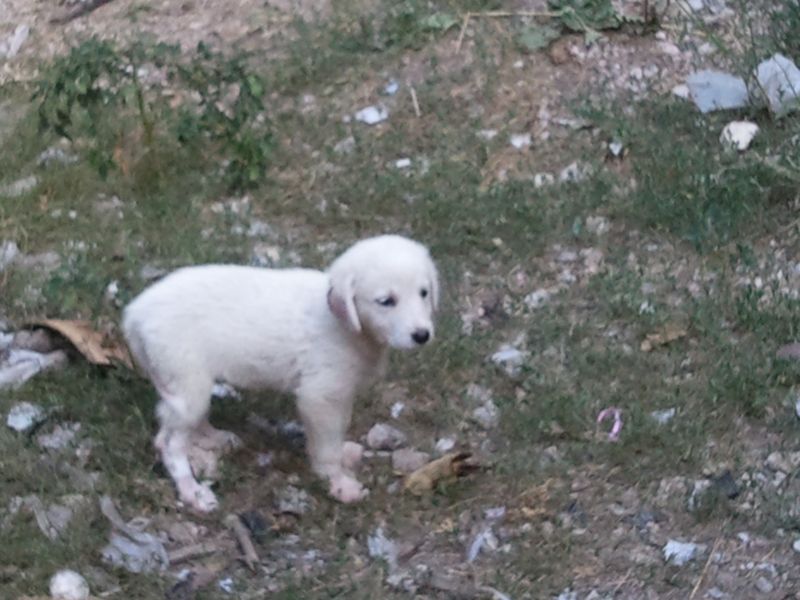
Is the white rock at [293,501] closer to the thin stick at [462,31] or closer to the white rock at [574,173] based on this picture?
the white rock at [574,173]

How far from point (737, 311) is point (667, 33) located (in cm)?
211

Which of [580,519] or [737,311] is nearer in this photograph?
[580,519]

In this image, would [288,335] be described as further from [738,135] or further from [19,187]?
[738,135]

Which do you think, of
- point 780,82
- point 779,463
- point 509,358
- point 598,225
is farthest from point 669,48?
point 779,463

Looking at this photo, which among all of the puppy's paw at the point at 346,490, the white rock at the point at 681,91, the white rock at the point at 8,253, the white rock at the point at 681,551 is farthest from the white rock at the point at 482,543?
the white rock at the point at 681,91

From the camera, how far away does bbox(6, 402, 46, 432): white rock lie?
4.32 m

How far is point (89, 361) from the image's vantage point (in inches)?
180

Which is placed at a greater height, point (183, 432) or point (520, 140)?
point (183, 432)

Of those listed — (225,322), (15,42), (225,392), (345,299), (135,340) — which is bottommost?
(15,42)

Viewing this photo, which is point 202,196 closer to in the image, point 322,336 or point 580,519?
point 322,336

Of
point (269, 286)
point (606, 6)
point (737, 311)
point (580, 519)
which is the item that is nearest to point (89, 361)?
point (269, 286)

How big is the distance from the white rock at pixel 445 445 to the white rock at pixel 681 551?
2.76ft

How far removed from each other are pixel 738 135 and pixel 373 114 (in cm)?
171

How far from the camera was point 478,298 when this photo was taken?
204 inches
